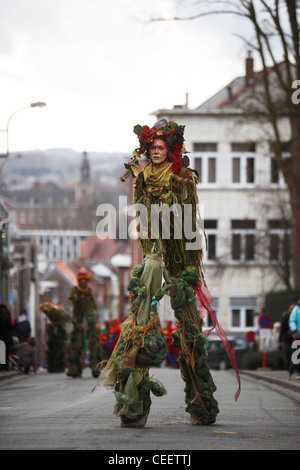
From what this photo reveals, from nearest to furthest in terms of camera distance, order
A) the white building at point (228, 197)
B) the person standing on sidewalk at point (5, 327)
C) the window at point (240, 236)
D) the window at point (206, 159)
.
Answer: the person standing on sidewalk at point (5, 327) < the window at point (240, 236) < the white building at point (228, 197) < the window at point (206, 159)

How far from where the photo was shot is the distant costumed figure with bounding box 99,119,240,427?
977 cm

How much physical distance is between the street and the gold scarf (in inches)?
80.8

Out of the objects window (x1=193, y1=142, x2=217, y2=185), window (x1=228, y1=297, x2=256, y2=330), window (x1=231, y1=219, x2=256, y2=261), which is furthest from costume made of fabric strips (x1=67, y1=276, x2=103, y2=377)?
window (x1=228, y1=297, x2=256, y2=330)

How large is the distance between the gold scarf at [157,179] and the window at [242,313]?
49.1 m

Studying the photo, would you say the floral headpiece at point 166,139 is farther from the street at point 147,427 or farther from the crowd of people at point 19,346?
the crowd of people at point 19,346

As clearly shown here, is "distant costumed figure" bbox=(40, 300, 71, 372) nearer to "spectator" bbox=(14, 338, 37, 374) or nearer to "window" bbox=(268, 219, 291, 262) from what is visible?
"spectator" bbox=(14, 338, 37, 374)

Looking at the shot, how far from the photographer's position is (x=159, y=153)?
33.3 ft

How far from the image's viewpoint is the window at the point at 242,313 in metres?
59.1

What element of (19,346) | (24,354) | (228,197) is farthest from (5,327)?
(228,197)

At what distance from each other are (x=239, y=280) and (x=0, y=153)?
26.6 m

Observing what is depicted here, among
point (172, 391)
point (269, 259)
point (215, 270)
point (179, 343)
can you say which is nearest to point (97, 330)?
point (172, 391)

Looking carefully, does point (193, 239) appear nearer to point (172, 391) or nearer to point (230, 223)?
point (172, 391)

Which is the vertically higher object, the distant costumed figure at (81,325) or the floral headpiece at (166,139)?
the floral headpiece at (166,139)

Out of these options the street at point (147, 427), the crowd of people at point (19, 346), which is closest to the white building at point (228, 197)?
the crowd of people at point (19, 346)
